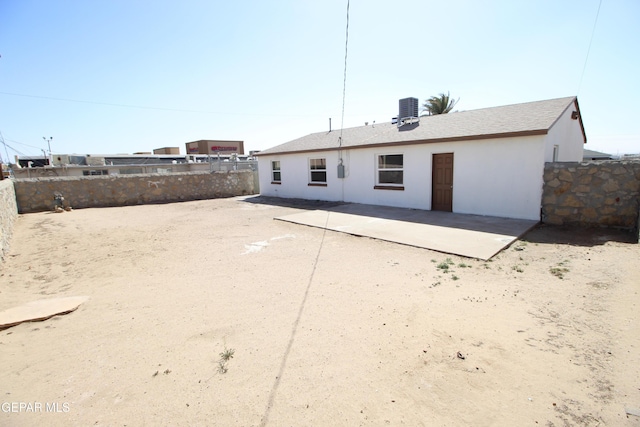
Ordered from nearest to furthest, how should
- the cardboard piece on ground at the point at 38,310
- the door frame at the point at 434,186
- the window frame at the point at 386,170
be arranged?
the cardboard piece on ground at the point at 38,310 < the door frame at the point at 434,186 < the window frame at the point at 386,170

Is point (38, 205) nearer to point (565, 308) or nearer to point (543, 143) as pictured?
point (565, 308)

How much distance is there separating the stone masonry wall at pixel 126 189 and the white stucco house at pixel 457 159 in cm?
647

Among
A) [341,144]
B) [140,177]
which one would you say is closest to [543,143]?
[341,144]

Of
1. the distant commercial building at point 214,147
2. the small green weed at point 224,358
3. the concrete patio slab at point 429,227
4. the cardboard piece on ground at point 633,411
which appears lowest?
the cardboard piece on ground at point 633,411

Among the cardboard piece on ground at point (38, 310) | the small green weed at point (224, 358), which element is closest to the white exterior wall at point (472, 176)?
the small green weed at point (224, 358)

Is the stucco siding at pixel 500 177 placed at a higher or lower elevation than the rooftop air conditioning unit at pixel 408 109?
lower

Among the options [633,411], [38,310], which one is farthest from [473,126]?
[38,310]

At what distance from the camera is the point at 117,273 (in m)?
5.99

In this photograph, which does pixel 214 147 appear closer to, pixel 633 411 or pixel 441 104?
Result: pixel 441 104

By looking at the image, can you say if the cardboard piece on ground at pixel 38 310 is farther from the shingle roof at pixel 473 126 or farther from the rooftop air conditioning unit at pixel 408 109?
the rooftop air conditioning unit at pixel 408 109

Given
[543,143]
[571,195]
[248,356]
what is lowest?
[248,356]

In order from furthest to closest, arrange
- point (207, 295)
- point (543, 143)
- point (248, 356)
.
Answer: point (543, 143) < point (207, 295) < point (248, 356)

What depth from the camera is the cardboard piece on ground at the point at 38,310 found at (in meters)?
4.02

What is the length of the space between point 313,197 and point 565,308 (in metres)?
12.8
